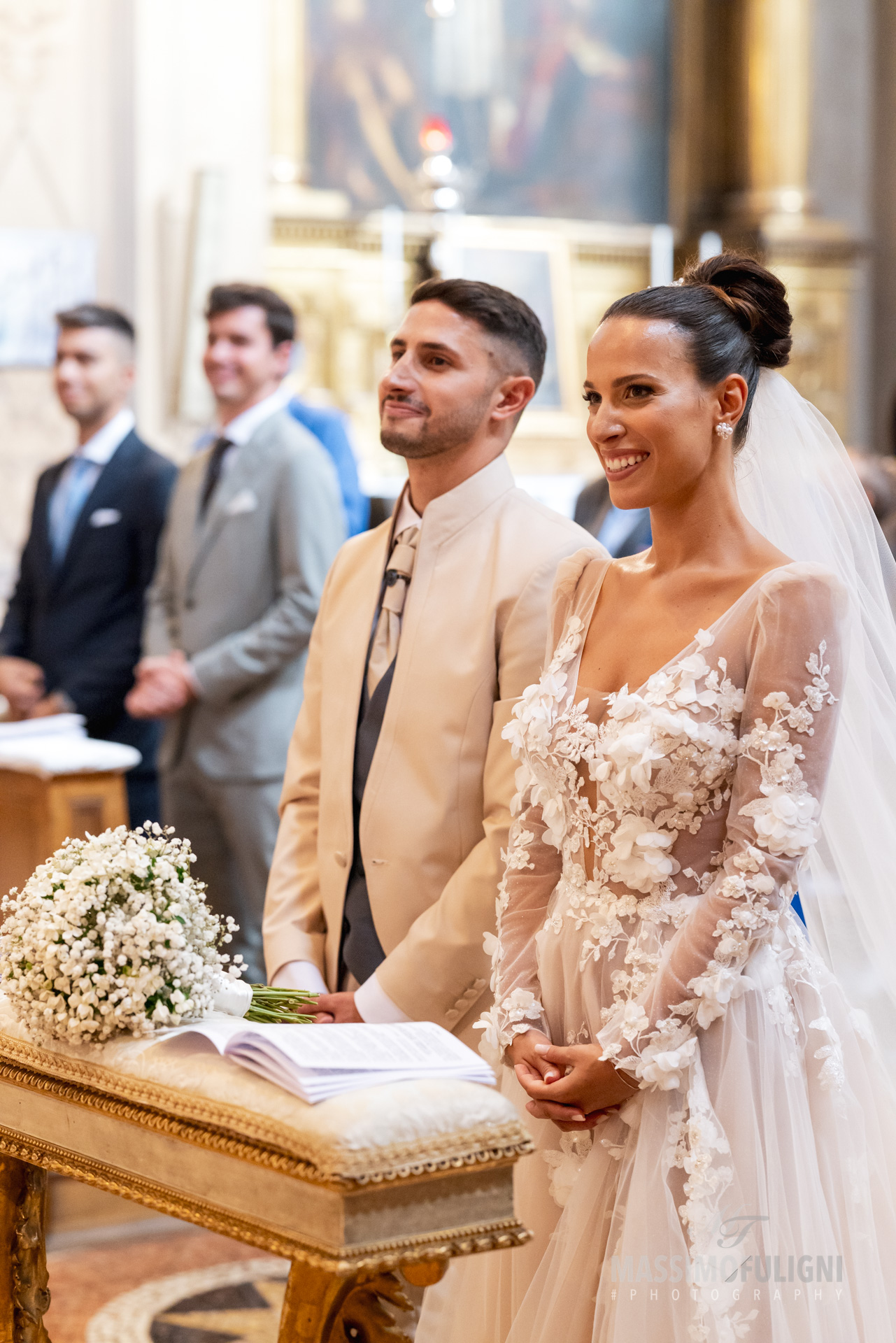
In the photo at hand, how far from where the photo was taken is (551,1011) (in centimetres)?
231

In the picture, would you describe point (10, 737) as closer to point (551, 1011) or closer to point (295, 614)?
point (295, 614)

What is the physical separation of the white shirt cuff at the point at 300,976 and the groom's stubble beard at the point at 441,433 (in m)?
0.90

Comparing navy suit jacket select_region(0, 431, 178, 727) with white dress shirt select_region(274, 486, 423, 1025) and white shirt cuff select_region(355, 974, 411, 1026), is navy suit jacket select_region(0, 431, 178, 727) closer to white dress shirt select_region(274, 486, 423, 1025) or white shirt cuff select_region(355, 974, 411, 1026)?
white dress shirt select_region(274, 486, 423, 1025)

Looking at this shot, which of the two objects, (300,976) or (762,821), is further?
(300,976)

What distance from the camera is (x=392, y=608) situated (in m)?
2.85

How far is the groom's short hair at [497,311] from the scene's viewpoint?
277cm

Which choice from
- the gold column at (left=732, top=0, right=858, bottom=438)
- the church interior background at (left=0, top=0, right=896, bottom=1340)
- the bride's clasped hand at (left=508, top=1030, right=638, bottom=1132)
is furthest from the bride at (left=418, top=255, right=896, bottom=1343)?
the gold column at (left=732, top=0, right=858, bottom=438)

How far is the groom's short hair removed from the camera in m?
2.77

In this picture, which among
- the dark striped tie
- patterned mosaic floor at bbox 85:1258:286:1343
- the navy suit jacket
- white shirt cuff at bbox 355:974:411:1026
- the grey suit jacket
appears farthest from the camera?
the navy suit jacket

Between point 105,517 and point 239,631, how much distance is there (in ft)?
3.28

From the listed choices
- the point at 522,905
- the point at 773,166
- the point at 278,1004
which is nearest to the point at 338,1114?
the point at 278,1004

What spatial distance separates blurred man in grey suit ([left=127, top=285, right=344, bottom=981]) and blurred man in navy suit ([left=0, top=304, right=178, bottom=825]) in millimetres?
572

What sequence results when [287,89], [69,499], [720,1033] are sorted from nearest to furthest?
[720,1033] < [69,499] < [287,89]

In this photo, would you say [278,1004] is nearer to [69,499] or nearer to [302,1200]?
[302,1200]
